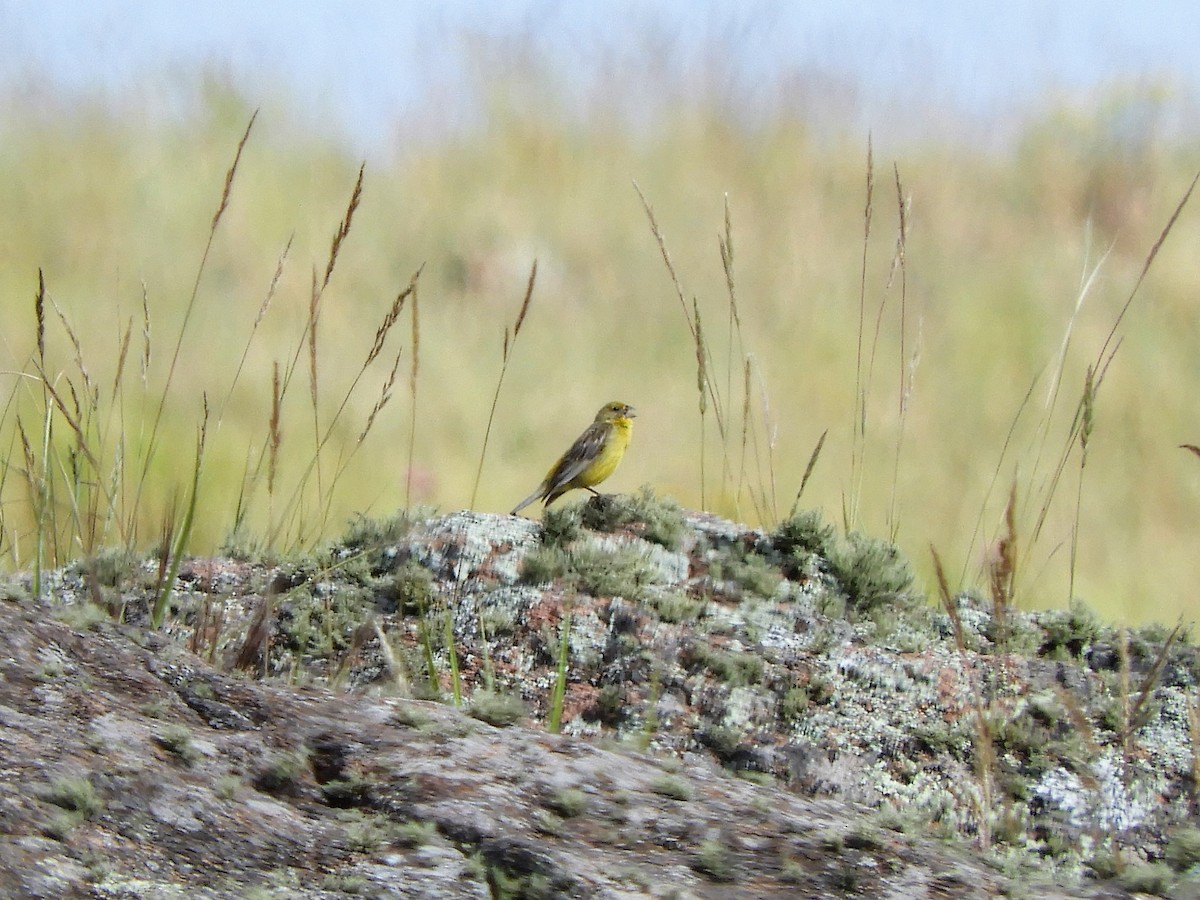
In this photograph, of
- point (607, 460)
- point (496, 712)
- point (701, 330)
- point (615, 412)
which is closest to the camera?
point (496, 712)

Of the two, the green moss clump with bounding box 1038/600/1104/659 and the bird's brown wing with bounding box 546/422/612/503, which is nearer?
the green moss clump with bounding box 1038/600/1104/659

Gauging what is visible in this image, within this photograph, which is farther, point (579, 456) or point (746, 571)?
point (579, 456)

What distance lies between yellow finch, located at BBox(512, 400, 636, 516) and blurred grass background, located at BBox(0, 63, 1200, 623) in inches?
8.0

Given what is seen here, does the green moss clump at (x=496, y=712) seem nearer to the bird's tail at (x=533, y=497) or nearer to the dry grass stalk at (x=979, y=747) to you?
the dry grass stalk at (x=979, y=747)

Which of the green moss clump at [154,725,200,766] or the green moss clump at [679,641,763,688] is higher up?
the green moss clump at [679,641,763,688]

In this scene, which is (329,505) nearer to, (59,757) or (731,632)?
(731,632)

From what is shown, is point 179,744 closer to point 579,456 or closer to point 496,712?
point 496,712

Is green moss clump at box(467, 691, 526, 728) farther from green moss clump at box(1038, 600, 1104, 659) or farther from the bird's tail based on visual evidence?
the bird's tail

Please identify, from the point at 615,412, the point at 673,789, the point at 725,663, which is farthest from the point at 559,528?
the point at 615,412

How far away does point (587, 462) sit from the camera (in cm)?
527

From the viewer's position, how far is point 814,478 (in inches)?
220

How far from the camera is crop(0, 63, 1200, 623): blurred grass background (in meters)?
5.52

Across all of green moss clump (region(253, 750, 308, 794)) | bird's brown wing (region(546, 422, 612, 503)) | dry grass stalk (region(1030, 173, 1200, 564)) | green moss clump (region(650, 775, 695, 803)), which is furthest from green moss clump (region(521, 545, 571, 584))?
bird's brown wing (region(546, 422, 612, 503))

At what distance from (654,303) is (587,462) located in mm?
2484
